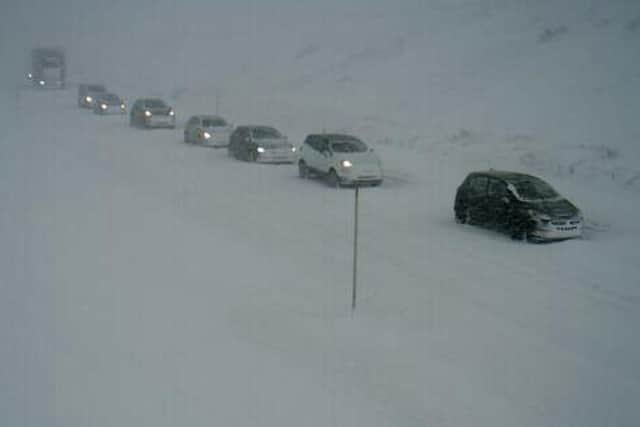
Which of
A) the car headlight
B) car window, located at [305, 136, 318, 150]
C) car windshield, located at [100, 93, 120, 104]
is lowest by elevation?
the car headlight

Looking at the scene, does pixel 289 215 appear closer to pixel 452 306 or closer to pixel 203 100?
pixel 452 306

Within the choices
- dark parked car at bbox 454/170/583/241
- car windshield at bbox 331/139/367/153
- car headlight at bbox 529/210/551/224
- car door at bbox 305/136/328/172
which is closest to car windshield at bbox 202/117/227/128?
car door at bbox 305/136/328/172

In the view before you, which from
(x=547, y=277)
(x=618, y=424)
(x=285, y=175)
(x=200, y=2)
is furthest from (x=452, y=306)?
(x=200, y=2)

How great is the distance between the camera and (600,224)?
15.2 metres

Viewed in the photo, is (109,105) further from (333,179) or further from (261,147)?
(333,179)

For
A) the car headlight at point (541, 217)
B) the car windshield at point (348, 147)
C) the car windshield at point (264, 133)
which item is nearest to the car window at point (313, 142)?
the car windshield at point (348, 147)

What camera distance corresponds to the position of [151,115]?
3403cm

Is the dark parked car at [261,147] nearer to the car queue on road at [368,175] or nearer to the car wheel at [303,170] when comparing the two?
the car queue on road at [368,175]

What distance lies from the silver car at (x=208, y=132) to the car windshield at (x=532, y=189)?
1663cm

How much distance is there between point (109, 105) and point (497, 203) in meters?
32.7

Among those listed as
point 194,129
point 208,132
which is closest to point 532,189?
point 208,132

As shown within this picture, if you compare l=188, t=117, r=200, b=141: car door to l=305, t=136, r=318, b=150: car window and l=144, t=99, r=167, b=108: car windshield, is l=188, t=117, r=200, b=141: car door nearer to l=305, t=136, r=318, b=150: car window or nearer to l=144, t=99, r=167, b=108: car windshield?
l=144, t=99, r=167, b=108: car windshield

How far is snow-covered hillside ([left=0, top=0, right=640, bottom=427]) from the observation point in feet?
23.1

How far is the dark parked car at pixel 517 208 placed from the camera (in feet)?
43.3
